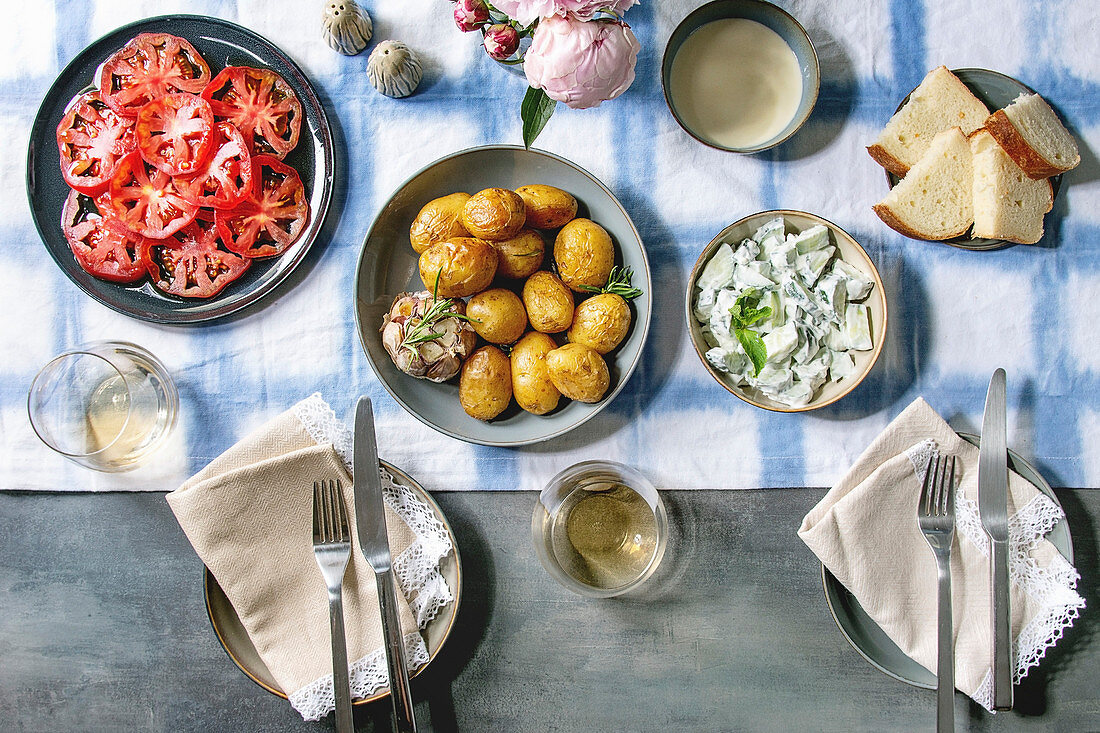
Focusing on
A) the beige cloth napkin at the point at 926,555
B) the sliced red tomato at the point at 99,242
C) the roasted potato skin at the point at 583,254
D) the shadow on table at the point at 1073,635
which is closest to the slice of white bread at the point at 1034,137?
the beige cloth napkin at the point at 926,555

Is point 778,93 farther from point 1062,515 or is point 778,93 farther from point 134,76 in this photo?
point 134,76

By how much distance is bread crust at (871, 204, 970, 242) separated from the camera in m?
1.11

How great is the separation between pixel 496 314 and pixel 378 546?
38 centimetres

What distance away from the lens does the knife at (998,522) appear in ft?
3.49

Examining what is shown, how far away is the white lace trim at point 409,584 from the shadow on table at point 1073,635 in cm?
86

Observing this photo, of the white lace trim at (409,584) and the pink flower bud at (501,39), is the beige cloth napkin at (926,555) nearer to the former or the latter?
the white lace trim at (409,584)

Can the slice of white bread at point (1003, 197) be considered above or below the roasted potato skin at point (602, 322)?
above

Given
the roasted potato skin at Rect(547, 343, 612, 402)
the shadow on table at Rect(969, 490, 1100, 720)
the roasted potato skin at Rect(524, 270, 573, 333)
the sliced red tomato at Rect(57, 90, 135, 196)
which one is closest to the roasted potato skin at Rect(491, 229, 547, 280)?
the roasted potato skin at Rect(524, 270, 573, 333)

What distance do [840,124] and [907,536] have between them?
651mm

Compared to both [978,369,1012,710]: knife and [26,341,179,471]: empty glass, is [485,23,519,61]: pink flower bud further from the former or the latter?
[978,369,1012,710]: knife

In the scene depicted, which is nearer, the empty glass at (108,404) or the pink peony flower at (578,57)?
the pink peony flower at (578,57)

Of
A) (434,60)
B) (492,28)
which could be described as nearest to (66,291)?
(434,60)

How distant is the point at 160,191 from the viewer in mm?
1144

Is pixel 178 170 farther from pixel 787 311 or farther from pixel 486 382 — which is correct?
pixel 787 311
